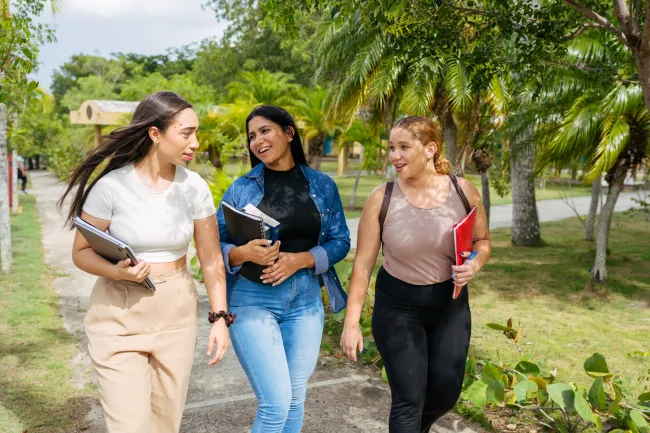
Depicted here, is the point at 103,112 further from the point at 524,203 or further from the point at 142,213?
the point at 142,213

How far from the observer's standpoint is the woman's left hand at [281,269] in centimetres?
289

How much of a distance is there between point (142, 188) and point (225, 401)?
7.86ft

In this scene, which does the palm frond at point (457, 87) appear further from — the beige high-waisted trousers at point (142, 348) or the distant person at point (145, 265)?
the beige high-waisted trousers at point (142, 348)

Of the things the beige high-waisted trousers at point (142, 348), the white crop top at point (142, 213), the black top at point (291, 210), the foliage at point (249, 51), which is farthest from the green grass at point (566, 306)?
the foliage at point (249, 51)

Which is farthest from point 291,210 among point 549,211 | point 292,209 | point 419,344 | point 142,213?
point 549,211

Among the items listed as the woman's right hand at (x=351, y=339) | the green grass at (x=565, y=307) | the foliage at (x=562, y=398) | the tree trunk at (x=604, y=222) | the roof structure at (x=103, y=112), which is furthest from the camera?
the roof structure at (x=103, y=112)

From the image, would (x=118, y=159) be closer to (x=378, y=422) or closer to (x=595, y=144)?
(x=378, y=422)

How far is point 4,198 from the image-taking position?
979 cm

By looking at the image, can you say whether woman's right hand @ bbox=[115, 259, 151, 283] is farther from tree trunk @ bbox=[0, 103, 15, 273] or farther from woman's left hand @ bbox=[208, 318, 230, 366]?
tree trunk @ bbox=[0, 103, 15, 273]

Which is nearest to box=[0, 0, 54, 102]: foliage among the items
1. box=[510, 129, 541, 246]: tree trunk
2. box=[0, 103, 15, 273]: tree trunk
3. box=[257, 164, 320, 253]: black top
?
box=[257, 164, 320, 253]: black top

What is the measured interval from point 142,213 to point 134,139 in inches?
12.2

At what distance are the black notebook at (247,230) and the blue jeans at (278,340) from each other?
0.21ft

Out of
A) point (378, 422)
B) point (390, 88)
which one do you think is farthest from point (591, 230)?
point (378, 422)

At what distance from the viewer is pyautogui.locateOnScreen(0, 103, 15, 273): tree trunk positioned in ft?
31.8
